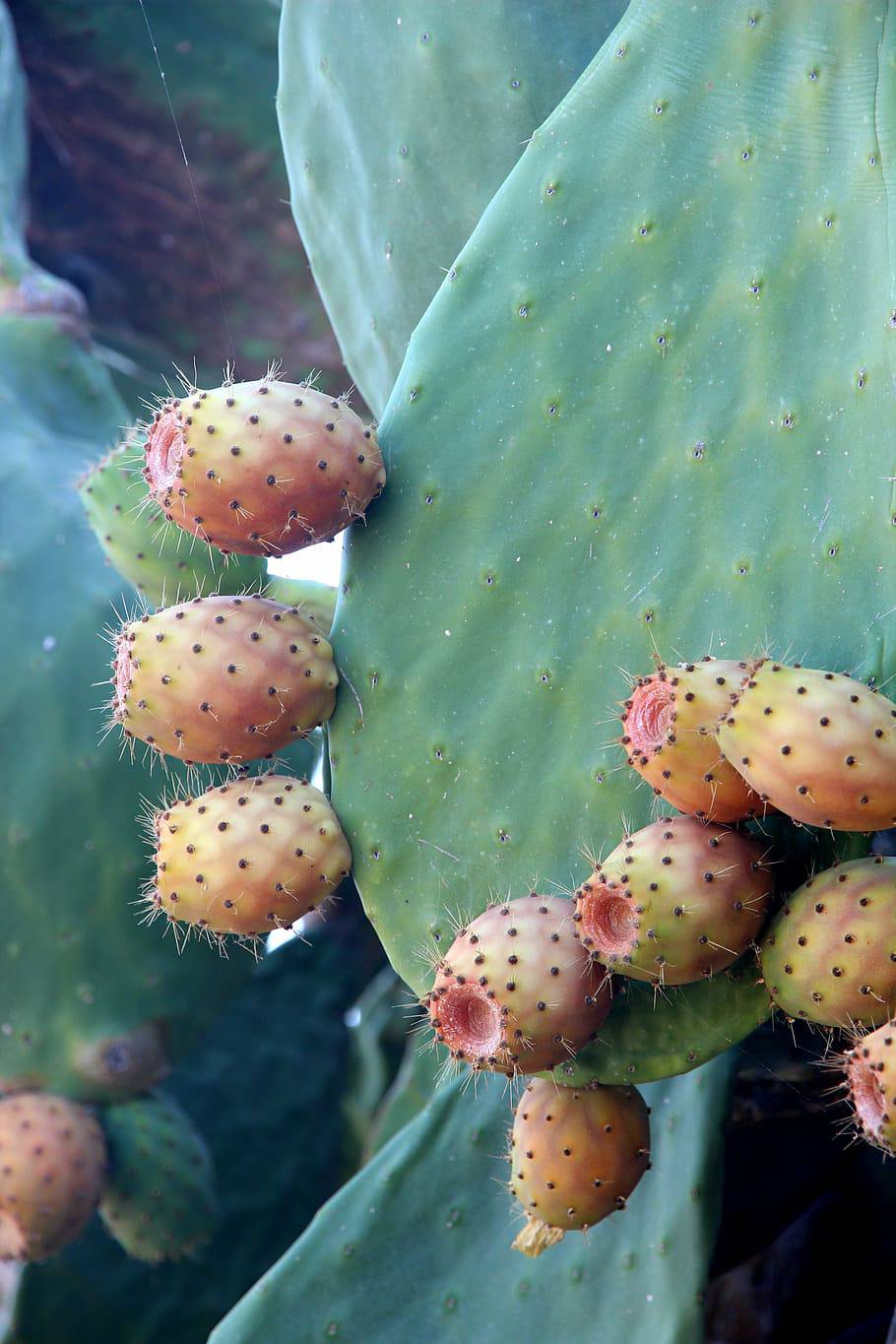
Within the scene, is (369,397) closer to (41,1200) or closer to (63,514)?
(63,514)

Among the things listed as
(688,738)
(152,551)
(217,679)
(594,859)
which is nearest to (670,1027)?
(594,859)

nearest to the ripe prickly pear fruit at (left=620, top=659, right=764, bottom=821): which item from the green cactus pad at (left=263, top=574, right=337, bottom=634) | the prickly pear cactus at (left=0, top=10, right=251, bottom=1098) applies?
the green cactus pad at (left=263, top=574, right=337, bottom=634)

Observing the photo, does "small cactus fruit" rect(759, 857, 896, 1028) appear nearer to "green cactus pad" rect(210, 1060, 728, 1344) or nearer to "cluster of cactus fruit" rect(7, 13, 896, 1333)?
"cluster of cactus fruit" rect(7, 13, 896, 1333)

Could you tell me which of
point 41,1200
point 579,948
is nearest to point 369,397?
point 579,948

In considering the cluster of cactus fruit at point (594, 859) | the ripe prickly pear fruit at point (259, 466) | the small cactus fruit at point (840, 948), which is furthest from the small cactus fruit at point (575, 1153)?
the ripe prickly pear fruit at point (259, 466)

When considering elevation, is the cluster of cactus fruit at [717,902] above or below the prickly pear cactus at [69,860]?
above

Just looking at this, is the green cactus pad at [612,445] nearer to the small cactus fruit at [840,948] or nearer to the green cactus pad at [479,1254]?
the small cactus fruit at [840,948]

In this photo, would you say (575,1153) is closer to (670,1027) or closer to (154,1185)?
(670,1027)
